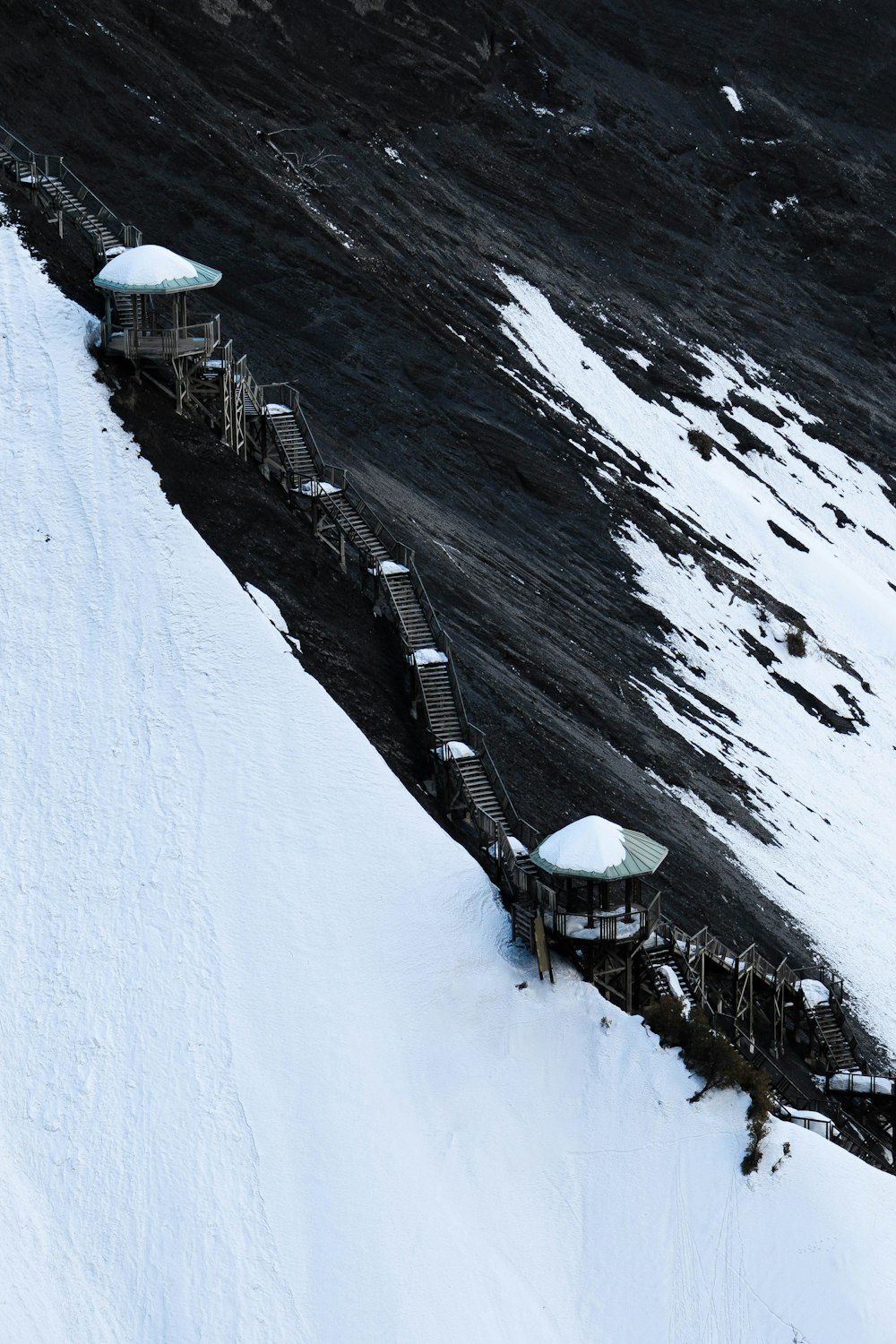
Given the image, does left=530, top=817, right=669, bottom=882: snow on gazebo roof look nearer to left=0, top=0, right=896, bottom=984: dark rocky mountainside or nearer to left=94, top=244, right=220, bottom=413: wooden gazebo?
left=0, top=0, right=896, bottom=984: dark rocky mountainside

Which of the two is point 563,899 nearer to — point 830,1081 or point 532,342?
point 830,1081

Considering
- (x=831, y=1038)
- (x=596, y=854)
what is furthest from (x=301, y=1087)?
(x=831, y=1038)

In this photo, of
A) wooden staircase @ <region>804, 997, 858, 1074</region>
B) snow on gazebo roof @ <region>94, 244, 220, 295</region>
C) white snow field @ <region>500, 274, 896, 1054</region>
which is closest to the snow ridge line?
wooden staircase @ <region>804, 997, 858, 1074</region>

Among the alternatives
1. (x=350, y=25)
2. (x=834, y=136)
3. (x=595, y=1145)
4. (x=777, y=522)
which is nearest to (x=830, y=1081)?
(x=595, y=1145)

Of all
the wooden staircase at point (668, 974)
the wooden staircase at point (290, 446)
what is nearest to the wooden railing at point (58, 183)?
the wooden staircase at point (290, 446)

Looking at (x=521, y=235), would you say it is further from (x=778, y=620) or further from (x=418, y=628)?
(x=418, y=628)

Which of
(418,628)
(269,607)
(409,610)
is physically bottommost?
(418,628)
